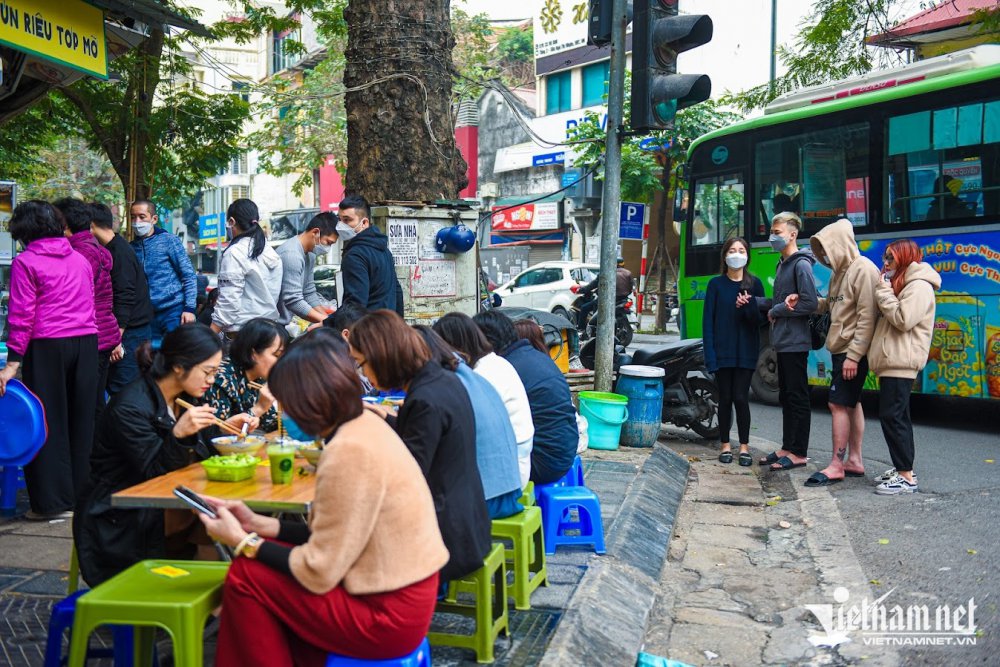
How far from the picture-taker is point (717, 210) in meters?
12.0

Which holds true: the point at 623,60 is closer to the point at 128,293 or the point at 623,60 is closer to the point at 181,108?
the point at 128,293

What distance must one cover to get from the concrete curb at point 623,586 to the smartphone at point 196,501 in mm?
1462

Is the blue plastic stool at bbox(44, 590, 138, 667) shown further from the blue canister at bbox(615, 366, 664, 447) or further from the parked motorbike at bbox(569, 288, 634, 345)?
the parked motorbike at bbox(569, 288, 634, 345)

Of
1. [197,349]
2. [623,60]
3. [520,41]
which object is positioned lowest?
[197,349]

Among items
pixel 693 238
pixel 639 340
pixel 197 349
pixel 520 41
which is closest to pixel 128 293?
pixel 197 349

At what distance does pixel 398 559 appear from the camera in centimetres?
269

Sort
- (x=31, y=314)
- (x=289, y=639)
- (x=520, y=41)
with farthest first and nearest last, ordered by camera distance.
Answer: (x=520, y=41) → (x=31, y=314) → (x=289, y=639)

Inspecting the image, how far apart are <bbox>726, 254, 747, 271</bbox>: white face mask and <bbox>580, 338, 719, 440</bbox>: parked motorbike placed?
1414 mm

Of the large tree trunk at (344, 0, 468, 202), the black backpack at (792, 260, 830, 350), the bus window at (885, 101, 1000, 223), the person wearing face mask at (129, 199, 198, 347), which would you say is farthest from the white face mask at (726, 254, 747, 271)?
the person wearing face mask at (129, 199, 198, 347)

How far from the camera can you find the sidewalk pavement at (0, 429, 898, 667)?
13.3ft

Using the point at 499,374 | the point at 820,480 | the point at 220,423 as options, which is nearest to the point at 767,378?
the point at 820,480

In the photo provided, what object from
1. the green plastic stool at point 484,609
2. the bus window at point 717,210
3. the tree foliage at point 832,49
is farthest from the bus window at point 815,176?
the green plastic stool at point 484,609

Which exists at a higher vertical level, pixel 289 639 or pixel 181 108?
pixel 181 108

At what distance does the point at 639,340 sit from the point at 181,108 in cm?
1109
